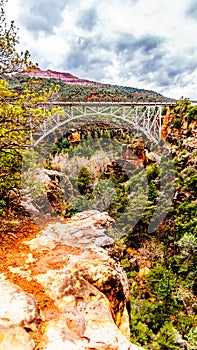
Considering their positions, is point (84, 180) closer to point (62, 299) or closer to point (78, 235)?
point (78, 235)

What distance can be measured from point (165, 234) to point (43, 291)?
1282cm

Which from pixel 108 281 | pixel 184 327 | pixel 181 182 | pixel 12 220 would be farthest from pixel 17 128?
pixel 181 182

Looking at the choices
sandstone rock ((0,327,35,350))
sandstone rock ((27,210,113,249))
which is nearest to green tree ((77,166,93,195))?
sandstone rock ((27,210,113,249))

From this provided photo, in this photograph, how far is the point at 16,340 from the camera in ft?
7.95

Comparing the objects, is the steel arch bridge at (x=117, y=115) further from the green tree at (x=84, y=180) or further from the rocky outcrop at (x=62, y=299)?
the rocky outcrop at (x=62, y=299)

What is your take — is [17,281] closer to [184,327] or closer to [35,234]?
→ [35,234]

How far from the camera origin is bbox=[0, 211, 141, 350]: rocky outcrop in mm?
2568

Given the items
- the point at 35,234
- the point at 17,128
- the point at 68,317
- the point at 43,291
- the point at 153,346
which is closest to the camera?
the point at 68,317

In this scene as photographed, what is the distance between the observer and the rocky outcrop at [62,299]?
2.57 metres

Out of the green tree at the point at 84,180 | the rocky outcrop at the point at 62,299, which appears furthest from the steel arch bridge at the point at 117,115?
the rocky outcrop at the point at 62,299

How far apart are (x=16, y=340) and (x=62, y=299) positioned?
82 cm

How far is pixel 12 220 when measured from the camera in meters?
5.72

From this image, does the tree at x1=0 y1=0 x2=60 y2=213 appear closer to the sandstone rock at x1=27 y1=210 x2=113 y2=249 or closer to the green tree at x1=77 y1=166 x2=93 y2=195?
the sandstone rock at x1=27 y1=210 x2=113 y2=249

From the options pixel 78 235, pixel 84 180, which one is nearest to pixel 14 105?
pixel 78 235
